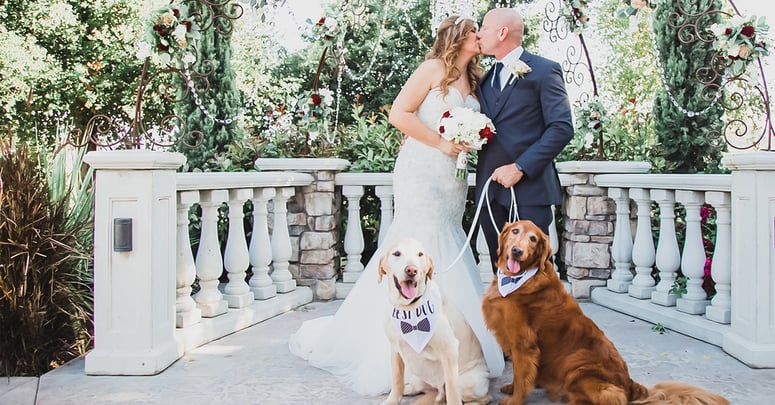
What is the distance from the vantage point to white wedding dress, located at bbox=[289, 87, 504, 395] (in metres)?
3.43

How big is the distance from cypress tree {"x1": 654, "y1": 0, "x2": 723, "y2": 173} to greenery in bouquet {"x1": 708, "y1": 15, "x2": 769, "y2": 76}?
6.44 feet

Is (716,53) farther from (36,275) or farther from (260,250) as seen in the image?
(36,275)

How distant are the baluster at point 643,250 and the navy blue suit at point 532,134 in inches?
74.1

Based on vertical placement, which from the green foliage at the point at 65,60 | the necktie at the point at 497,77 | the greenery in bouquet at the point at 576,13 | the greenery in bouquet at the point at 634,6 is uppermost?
the green foliage at the point at 65,60

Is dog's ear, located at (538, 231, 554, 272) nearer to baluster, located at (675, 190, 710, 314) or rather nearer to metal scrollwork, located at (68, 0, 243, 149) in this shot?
baluster, located at (675, 190, 710, 314)

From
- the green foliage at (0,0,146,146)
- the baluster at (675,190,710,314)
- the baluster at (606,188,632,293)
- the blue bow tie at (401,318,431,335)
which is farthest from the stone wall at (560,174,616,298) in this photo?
the green foliage at (0,0,146,146)

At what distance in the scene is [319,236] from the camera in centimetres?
545

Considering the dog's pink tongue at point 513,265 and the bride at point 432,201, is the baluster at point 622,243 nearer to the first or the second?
the bride at point 432,201

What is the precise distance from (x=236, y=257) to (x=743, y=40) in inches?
157

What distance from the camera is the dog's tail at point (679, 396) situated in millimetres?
2576

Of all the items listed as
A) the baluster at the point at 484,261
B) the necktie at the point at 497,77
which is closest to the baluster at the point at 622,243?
the baluster at the point at 484,261

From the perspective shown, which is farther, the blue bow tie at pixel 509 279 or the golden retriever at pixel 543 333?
the blue bow tie at pixel 509 279

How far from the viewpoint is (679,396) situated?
2.63 meters

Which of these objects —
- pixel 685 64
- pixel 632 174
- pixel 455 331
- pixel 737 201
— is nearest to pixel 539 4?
pixel 685 64
